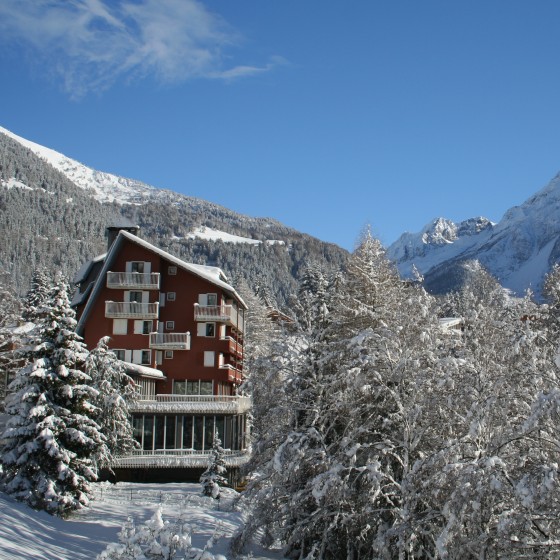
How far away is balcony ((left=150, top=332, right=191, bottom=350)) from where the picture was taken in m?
50.0

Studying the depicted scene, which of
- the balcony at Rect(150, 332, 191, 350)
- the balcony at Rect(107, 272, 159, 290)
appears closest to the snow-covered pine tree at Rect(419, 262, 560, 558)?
the balcony at Rect(150, 332, 191, 350)

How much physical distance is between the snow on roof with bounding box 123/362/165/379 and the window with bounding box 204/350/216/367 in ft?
11.7

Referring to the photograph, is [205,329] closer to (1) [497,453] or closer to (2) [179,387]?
(2) [179,387]

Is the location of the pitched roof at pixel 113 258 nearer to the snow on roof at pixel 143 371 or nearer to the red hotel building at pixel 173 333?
the red hotel building at pixel 173 333

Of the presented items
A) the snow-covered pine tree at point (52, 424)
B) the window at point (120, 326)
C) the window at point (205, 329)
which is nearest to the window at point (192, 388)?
the window at point (205, 329)

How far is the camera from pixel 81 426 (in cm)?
2900

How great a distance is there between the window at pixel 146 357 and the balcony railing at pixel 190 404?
4.19 metres

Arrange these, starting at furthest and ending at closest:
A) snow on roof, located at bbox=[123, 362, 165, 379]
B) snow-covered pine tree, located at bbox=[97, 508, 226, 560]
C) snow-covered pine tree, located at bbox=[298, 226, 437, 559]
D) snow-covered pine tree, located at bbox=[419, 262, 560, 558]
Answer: snow on roof, located at bbox=[123, 362, 165, 379]
snow-covered pine tree, located at bbox=[298, 226, 437, 559]
snow-covered pine tree, located at bbox=[419, 262, 560, 558]
snow-covered pine tree, located at bbox=[97, 508, 226, 560]

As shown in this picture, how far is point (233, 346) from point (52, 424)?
1056 inches

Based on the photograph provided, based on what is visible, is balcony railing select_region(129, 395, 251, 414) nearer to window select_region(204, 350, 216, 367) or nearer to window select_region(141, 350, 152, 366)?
window select_region(141, 350, 152, 366)

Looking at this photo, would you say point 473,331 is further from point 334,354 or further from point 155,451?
point 155,451

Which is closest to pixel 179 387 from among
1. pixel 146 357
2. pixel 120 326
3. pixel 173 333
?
pixel 146 357

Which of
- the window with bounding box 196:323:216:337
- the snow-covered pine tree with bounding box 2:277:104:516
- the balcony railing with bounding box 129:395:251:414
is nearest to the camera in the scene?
the snow-covered pine tree with bounding box 2:277:104:516

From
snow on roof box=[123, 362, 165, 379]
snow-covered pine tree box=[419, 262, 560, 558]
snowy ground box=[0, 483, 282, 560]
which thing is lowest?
snowy ground box=[0, 483, 282, 560]
